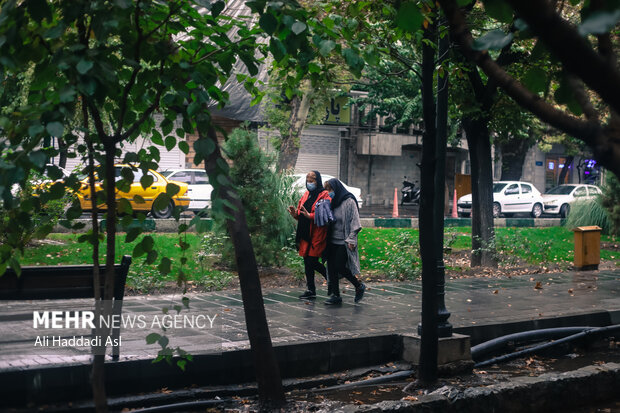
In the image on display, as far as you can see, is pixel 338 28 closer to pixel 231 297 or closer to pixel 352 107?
pixel 231 297

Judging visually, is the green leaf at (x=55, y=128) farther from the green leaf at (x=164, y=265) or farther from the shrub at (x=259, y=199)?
the shrub at (x=259, y=199)

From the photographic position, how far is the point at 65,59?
3646mm

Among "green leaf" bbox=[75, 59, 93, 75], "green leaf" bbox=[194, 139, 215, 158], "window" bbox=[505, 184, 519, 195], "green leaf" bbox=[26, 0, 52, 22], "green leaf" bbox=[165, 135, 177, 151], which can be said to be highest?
"green leaf" bbox=[26, 0, 52, 22]

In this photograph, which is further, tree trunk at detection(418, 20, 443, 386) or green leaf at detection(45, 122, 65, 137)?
tree trunk at detection(418, 20, 443, 386)

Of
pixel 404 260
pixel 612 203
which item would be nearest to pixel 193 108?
pixel 404 260

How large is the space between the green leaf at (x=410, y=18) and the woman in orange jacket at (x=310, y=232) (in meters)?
6.82

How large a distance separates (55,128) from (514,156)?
42173 mm

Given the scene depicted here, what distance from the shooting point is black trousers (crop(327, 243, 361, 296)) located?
10.1 m

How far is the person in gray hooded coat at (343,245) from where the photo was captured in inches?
396

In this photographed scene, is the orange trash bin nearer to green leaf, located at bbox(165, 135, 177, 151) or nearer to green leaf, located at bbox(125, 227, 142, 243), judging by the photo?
green leaf, located at bbox(165, 135, 177, 151)

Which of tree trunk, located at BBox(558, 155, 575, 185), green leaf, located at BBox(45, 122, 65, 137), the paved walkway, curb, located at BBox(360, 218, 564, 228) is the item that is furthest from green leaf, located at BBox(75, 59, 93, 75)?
tree trunk, located at BBox(558, 155, 575, 185)

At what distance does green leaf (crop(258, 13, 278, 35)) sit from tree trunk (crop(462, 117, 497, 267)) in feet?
37.5

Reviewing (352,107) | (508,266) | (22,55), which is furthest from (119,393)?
(352,107)

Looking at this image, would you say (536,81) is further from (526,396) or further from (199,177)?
(199,177)
